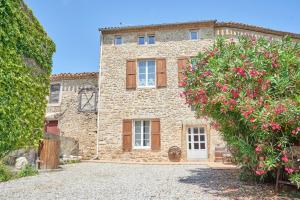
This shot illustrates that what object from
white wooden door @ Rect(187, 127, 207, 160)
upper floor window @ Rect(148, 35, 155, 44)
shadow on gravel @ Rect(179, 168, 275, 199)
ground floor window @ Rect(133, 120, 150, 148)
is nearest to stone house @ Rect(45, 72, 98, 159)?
ground floor window @ Rect(133, 120, 150, 148)

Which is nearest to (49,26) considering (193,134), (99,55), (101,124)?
(99,55)

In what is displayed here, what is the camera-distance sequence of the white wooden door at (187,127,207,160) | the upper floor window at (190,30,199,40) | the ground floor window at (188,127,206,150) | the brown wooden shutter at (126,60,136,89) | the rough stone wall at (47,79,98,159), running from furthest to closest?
the rough stone wall at (47,79,98,159) < the upper floor window at (190,30,199,40) < the brown wooden shutter at (126,60,136,89) < the ground floor window at (188,127,206,150) < the white wooden door at (187,127,207,160)

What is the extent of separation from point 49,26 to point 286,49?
26.3 feet

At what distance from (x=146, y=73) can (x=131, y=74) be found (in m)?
0.77

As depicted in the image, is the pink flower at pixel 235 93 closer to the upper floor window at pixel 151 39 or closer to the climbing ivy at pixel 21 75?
the climbing ivy at pixel 21 75

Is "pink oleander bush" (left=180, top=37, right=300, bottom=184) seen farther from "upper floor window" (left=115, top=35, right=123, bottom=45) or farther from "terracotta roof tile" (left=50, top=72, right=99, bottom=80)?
"terracotta roof tile" (left=50, top=72, right=99, bottom=80)

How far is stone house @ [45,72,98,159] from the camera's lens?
13.9m

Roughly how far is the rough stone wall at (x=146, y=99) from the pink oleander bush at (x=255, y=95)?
258 inches

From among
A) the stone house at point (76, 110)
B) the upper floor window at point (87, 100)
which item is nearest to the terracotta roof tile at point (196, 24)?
the stone house at point (76, 110)

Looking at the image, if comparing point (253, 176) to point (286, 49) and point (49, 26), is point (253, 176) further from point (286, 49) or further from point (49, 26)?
point (49, 26)

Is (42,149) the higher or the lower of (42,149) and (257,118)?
the lower

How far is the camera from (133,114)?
1318cm

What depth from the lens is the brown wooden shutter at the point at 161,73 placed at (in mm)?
13242

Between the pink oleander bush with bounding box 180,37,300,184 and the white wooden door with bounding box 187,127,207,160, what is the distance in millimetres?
6541
